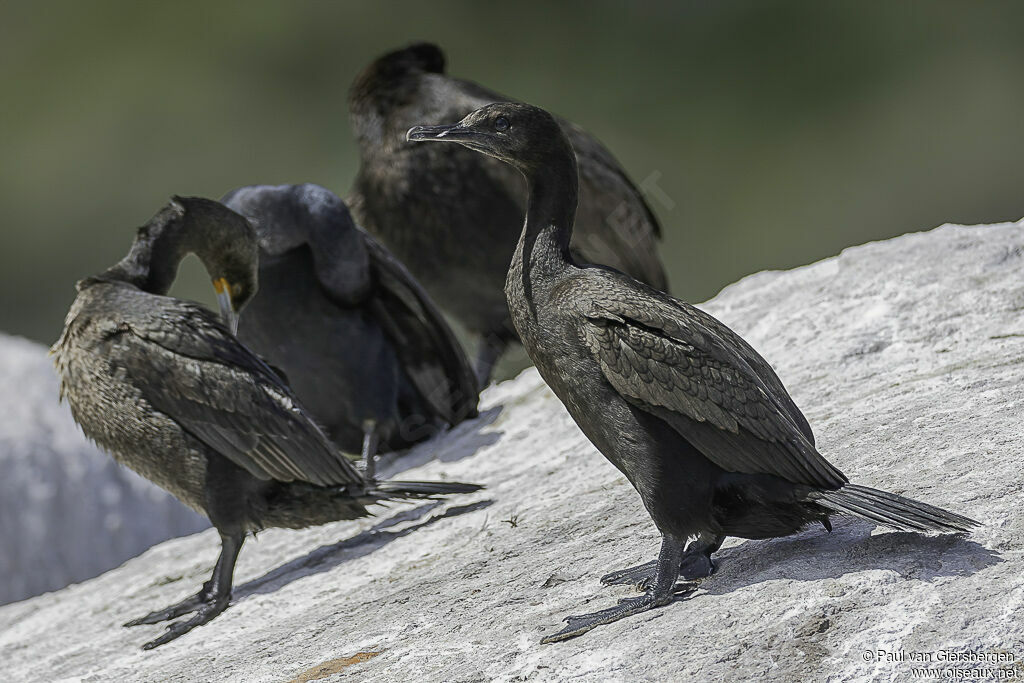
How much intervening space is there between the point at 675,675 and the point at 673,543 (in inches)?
16.9

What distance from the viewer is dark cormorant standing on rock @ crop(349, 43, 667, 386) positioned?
665cm

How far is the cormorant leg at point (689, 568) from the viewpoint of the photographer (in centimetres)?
320

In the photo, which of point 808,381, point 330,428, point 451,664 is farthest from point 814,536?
point 330,428

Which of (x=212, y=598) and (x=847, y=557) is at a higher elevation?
(x=212, y=598)

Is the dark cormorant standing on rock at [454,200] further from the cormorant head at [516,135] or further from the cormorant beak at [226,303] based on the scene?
the cormorant head at [516,135]

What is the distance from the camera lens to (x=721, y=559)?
10.8ft

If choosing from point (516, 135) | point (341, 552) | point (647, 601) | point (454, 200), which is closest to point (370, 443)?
point (341, 552)

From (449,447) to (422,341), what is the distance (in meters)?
0.70

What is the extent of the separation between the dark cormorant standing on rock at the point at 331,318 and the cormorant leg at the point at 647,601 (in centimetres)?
270

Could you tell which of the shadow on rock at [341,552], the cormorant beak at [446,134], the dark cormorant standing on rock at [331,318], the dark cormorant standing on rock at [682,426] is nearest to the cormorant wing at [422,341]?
the dark cormorant standing on rock at [331,318]

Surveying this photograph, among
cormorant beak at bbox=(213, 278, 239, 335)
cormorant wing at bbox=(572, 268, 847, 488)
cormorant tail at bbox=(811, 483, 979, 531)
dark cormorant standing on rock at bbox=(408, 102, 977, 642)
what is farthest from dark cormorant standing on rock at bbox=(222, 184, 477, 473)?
cormorant tail at bbox=(811, 483, 979, 531)

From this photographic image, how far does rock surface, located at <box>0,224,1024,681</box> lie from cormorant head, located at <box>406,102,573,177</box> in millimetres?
1116

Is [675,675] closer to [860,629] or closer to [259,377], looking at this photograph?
[860,629]

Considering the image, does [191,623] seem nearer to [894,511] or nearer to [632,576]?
[632,576]
